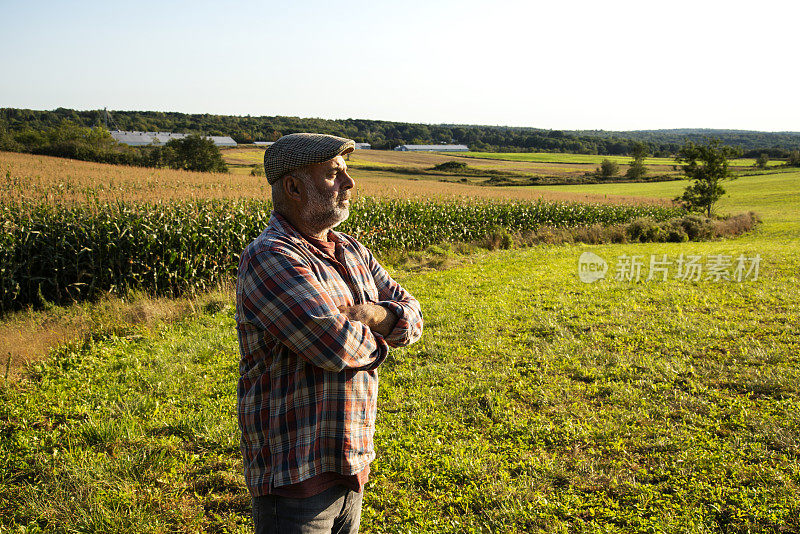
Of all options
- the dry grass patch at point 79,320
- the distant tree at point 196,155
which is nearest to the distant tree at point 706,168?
the dry grass patch at point 79,320

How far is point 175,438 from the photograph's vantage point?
4078 millimetres

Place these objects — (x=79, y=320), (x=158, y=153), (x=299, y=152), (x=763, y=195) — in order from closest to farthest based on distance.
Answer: (x=299, y=152) → (x=79, y=320) → (x=158, y=153) → (x=763, y=195)

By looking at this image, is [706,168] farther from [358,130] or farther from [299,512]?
[358,130]

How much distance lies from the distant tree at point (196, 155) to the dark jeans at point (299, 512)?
33.9m

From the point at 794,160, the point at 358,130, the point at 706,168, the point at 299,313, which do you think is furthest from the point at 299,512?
the point at 794,160

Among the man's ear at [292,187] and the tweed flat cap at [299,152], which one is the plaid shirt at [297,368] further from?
the tweed flat cap at [299,152]

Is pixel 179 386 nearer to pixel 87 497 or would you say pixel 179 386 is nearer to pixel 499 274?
pixel 87 497
